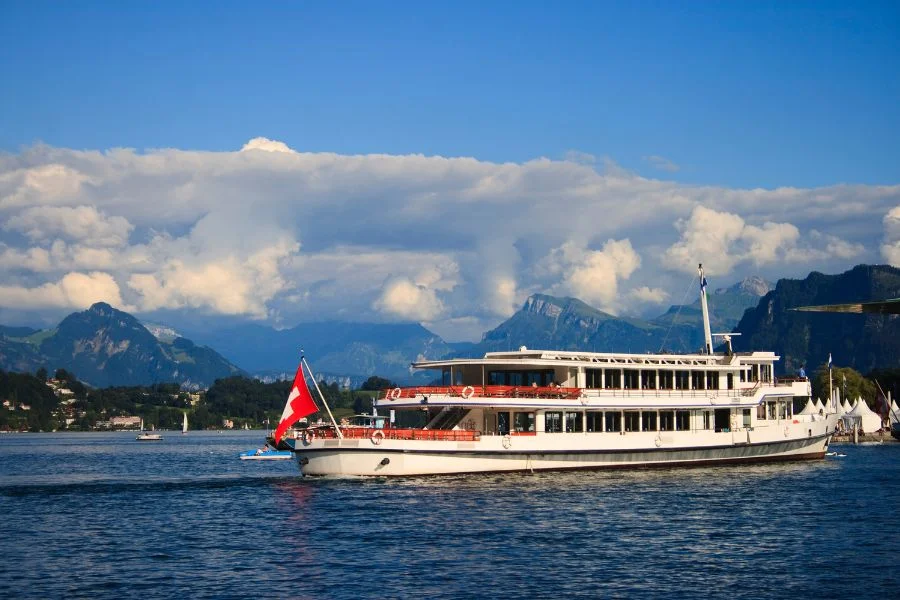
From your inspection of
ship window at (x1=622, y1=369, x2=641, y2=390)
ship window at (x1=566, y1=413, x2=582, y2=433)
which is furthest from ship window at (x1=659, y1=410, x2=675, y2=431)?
ship window at (x1=566, y1=413, x2=582, y2=433)

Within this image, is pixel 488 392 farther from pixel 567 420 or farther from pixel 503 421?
pixel 567 420

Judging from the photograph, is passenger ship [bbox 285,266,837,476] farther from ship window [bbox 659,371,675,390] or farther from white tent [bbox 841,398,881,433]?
white tent [bbox 841,398,881,433]

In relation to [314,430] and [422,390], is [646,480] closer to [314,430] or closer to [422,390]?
[422,390]

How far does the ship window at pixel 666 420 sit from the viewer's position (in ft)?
237

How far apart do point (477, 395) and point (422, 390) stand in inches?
130

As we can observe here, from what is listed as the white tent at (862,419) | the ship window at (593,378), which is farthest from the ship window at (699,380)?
the white tent at (862,419)

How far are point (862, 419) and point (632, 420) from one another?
90181 millimetres

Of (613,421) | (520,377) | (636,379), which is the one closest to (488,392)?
(520,377)

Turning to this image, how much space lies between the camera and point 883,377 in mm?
198250

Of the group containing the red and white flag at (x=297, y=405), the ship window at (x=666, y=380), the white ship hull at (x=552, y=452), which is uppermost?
the ship window at (x=666, y=380)

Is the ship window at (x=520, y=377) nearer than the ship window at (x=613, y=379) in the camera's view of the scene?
Yes

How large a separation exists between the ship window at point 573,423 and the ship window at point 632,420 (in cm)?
402

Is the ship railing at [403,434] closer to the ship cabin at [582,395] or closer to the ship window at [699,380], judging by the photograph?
the ship cabin at [582,395]

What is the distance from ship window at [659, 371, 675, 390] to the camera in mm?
73000
